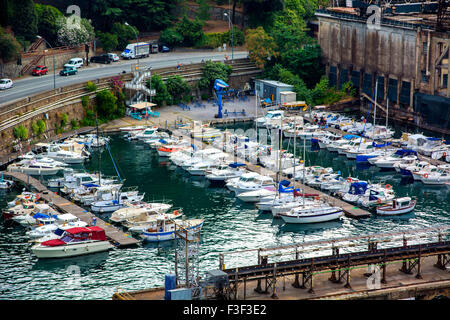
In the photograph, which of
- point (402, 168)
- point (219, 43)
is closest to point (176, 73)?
point (219, 43)

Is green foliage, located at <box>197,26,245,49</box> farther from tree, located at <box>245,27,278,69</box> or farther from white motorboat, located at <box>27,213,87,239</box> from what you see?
white motorboat, located at <box>27,213,87,239</box>

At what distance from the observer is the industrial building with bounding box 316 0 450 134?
122 meters

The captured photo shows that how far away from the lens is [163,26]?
15575 centimetres

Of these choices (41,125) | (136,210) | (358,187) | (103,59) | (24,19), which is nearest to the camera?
(136,210)

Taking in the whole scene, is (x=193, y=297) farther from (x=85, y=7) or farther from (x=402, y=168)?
(x=85, y=7)

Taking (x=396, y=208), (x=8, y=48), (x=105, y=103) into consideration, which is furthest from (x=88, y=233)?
(x=8, y=48)

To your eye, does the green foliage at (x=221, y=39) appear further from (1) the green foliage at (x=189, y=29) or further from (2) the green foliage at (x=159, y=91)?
(2) the green foliage at (x=159, y=91)

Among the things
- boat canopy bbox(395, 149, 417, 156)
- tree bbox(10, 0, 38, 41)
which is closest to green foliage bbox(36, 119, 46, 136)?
tree bbox(10, 0, 38, 41)

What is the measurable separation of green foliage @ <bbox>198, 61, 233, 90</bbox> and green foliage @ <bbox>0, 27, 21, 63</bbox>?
30214mm

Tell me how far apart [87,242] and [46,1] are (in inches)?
3397

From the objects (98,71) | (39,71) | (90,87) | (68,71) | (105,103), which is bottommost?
(105,103)

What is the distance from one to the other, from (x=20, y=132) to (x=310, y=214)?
4373 cm

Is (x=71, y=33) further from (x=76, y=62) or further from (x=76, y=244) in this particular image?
(x=76, y=244)

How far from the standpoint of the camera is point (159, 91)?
13338 cm
